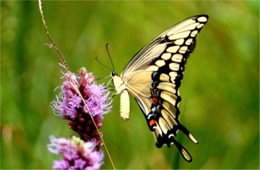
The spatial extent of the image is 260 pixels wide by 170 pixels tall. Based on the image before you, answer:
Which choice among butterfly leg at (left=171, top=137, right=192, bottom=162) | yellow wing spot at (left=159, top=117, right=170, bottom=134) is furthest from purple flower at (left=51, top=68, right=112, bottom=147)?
yellow wing spot at (left=159, top=117, right=170, bottom=134)

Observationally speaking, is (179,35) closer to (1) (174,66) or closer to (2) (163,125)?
(1) (174,66)

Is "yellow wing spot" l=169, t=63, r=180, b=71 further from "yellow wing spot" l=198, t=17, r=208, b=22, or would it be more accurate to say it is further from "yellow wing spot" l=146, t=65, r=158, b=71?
"yellow wing spot" l=198, t=17, r=208, b=22

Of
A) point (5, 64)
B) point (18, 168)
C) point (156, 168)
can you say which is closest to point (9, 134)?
point (18, 168)

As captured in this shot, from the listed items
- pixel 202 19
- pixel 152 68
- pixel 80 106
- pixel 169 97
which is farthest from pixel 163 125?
pixel 80 106

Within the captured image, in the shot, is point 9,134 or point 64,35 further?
point 64,35

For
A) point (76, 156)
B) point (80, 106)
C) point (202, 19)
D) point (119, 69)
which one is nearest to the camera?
point (76, 156)

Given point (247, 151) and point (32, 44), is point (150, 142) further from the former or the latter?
point (32, 44)

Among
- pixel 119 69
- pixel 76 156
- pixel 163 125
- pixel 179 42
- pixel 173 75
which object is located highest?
pixel 119 69
